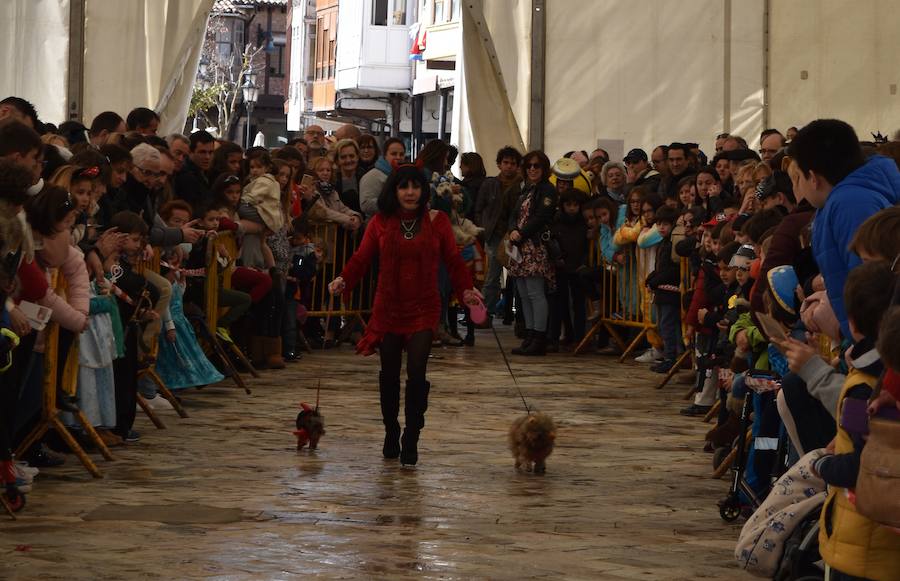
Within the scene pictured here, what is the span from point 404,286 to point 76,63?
37.7 ft

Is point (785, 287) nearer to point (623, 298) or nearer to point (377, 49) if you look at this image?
point (623, 298)

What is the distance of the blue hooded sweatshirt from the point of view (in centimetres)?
652

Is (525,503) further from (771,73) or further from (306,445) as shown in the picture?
(771,73)

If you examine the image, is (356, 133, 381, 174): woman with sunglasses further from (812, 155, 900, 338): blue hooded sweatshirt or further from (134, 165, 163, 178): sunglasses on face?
(812, 155, 900, 338): blue hooded sweatshirt

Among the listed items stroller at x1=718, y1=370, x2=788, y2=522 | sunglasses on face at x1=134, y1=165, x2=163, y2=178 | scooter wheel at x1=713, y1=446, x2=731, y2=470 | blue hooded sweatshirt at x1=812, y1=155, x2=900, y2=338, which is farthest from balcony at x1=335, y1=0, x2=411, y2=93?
blue hooded sweatshirt at x1=812, y1=155, x2=900, y2=338

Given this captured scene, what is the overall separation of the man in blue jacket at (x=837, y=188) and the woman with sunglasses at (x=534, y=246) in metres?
10.5

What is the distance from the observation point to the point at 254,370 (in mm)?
15141

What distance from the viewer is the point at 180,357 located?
41.9 ft

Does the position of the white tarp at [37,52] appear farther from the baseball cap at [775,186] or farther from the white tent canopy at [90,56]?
the baseball cap at [775,186]

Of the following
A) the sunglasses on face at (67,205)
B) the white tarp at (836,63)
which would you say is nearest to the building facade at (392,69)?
the white tarp at (836,63)

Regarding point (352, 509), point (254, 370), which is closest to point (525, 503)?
point (352, 509)

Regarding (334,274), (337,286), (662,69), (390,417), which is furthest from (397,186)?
(662,69)

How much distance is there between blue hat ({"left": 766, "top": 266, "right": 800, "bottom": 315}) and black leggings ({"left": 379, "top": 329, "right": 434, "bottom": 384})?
3.05 metres

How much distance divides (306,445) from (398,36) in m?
42.1
